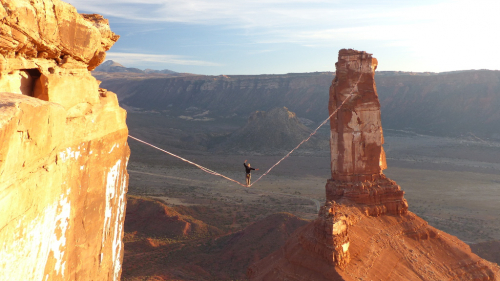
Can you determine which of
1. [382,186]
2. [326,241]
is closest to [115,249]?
[326,241]

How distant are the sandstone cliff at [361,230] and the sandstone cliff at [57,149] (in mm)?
6845

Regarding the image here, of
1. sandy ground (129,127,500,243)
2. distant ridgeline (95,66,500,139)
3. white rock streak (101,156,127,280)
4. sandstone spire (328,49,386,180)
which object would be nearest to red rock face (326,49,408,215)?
sandstone spire (328,49,386,180)

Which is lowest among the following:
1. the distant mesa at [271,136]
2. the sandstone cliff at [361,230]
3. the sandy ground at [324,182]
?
the sandy ground at [324,182]

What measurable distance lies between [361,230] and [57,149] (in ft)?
37.0

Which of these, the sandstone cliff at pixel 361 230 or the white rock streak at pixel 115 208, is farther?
the sandstone cliff at pixel 361 230

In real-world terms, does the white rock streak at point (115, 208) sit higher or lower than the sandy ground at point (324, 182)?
higher

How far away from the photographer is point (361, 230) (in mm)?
13883

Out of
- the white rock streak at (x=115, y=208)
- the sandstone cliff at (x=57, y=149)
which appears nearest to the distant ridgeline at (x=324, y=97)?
the white rock streak at (x=115, y=208)

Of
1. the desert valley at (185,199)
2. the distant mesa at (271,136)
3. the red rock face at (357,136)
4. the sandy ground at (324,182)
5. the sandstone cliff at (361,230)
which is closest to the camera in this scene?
the desert valley at (185,199)

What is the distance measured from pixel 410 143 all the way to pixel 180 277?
203 feet

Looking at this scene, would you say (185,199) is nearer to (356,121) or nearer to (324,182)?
(324,182)

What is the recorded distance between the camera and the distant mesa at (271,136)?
64.9 metres

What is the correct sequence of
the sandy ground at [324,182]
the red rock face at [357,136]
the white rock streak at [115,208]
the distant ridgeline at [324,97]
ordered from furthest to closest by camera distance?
the distant ridgeline at [324,97], the sandy ground at [324,182], the red rock face at [357,136], the white rock streak at [115,208]

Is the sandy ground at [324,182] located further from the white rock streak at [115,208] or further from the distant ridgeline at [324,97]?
the white rock streak at [115,208]
